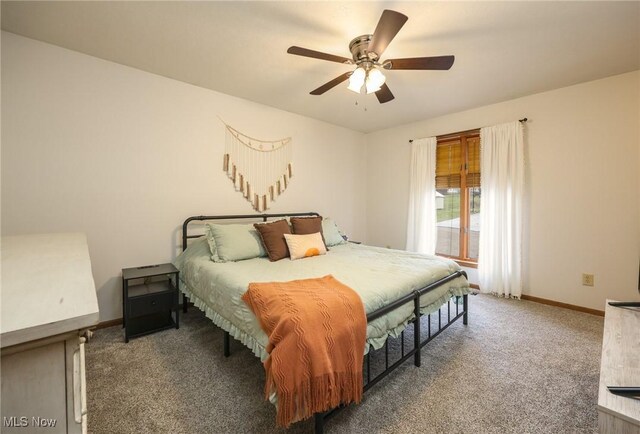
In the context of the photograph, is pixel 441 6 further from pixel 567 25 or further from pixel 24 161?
pixel 24 161

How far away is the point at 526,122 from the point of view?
133 inches

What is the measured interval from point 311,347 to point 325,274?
958 millimetres

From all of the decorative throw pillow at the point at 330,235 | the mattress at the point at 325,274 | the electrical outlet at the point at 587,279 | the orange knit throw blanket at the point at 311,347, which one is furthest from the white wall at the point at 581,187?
the orange knit throw blanket at the point at 311,347

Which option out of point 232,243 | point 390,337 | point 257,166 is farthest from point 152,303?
point 390,337

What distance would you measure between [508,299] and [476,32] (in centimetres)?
303

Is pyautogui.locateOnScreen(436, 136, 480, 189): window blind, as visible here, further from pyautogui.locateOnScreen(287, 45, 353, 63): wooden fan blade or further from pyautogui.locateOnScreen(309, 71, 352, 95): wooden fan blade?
pyautogui.locateOnScreen(287, 45, 353, 63): wooden fan blade

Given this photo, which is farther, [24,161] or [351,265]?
[351,265]

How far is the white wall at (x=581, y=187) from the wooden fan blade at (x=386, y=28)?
206cm

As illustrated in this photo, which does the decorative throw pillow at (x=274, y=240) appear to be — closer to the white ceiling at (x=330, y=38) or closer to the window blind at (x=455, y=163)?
the white ceiling at (x=330, y=38)

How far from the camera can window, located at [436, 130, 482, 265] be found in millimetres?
3886

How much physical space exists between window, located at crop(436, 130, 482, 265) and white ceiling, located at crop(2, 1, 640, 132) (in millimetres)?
944

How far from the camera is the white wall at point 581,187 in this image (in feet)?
9.12

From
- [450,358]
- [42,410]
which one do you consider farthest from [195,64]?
[450,358]

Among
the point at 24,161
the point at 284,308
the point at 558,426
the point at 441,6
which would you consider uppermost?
the point at 441,6
